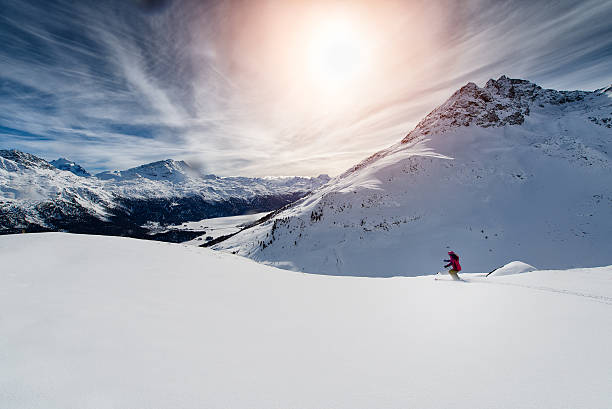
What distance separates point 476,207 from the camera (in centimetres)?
3566

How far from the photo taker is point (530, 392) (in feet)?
8.46

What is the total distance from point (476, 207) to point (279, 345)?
40.9 m

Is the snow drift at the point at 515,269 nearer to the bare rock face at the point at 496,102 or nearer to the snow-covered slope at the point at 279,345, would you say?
the snow-covered slope at the point at 279,345

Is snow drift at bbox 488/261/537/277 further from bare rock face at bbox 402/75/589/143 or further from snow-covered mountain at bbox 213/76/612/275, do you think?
bare rock face at bbox 402/75/589/143

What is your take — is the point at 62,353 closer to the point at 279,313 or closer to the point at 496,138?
the point at 279,313

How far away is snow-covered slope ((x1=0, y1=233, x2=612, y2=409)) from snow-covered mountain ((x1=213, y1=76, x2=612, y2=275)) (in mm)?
25640

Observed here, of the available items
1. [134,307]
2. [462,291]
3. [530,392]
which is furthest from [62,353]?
[462,291]

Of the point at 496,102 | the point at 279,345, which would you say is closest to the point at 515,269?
the point at 279,345

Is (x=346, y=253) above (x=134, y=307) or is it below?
below

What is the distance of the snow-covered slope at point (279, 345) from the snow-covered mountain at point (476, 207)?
25.6 meters

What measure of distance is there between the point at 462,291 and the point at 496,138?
63102mm

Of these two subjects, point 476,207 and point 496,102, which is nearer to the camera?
point 476,207

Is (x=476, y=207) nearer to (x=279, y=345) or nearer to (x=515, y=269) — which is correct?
(x=515, y=269)

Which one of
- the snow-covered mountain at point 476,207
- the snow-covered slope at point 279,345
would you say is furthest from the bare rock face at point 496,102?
the snow-covered slope at point 279,345
